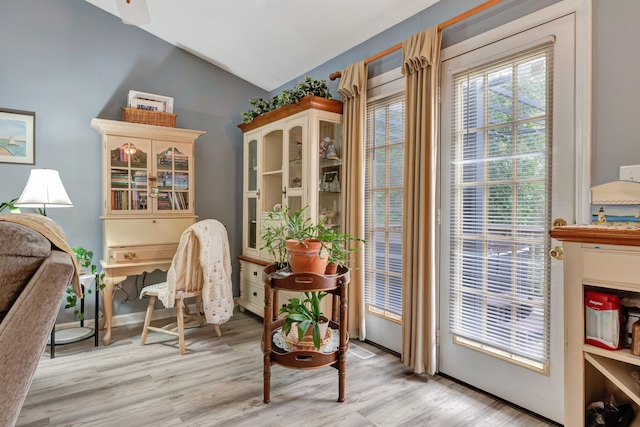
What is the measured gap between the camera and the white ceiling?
2.59 metres

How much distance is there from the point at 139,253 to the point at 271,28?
7.35ft

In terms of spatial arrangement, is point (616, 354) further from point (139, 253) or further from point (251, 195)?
point (139, 253)

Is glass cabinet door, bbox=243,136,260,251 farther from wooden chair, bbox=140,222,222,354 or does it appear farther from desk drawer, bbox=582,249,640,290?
desk drawer, bbox=582,249,640,290

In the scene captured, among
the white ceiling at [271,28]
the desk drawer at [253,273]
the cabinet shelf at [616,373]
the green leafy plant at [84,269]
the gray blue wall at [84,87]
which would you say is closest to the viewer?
the cabinet shelf at [616,373]

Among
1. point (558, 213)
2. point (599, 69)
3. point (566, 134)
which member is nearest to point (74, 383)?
point (558, 213)

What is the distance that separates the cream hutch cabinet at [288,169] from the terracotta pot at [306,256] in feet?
3.03

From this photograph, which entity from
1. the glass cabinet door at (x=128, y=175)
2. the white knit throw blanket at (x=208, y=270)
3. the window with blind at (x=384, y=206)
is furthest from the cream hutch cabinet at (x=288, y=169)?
the glass cabinet door at (x=128, y=175)

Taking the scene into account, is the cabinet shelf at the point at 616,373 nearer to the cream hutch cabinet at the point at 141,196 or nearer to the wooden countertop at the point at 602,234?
the wooden countertop at the point at 602,234

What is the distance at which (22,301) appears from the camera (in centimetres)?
109

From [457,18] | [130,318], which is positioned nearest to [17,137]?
[130,318]

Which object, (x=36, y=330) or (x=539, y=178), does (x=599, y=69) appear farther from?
(x=36, y=330)

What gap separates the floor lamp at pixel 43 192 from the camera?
2.60 m

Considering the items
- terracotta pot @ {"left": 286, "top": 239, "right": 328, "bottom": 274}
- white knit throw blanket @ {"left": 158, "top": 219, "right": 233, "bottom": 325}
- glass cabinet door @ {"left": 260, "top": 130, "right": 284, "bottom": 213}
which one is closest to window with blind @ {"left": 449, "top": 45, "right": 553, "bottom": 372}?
terracotta pot @ {"left": 286, "top": 239, "right": 328, "bottom": 274}

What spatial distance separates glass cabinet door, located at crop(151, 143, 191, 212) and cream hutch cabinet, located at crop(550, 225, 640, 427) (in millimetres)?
3071
